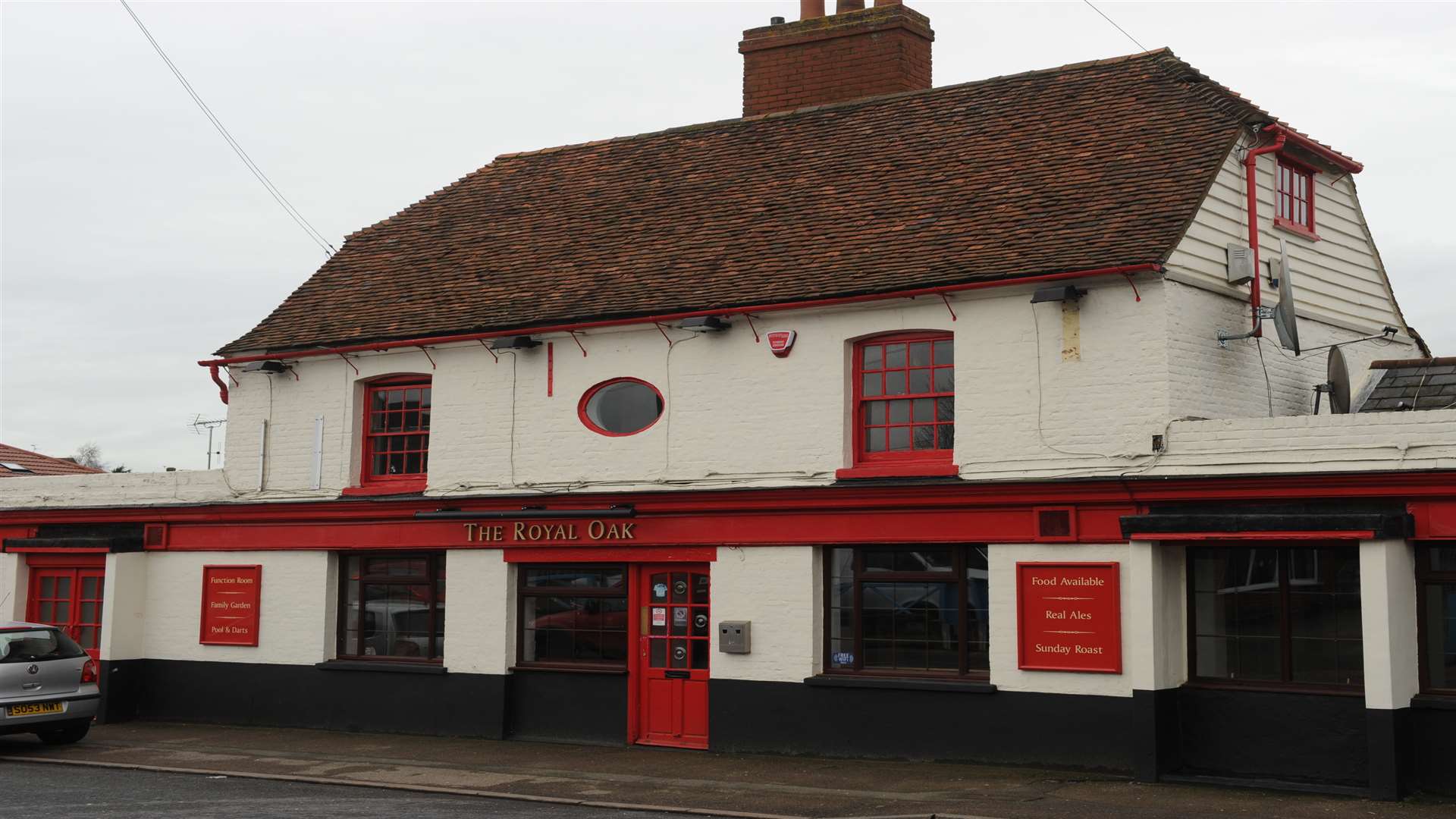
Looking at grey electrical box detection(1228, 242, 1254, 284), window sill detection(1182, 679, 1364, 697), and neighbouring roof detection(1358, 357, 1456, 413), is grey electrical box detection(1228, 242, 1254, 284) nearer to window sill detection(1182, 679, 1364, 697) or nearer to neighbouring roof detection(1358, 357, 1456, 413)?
neighbouring roof detection(1358, 357, 1456, 413)

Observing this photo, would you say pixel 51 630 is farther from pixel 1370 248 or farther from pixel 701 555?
pixel 1370 248

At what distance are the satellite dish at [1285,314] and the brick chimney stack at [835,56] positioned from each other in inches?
276

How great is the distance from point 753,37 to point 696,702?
10.1m

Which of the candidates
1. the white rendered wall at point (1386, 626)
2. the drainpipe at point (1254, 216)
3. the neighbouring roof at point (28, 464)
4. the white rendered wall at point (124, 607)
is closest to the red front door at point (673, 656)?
the drainpipe at point (1254, 216)

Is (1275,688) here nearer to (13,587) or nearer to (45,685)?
(45,685)

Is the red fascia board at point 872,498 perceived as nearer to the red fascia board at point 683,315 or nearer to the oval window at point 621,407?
the oval window at point 621,407

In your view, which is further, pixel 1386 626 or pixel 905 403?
pixel 905 403

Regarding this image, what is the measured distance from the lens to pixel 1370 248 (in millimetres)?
20094

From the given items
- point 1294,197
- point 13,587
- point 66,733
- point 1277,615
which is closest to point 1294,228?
point 1294,197

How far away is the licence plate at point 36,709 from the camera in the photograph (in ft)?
57.3

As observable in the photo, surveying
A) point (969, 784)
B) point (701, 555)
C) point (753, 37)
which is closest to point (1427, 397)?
point (969, 784)

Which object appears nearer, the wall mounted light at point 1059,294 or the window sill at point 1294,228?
the wall mounted light at point 1059,294

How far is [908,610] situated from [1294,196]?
698 centimetres

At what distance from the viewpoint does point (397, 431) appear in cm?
2028
